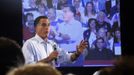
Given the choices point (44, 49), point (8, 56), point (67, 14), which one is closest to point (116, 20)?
point (67, 14)

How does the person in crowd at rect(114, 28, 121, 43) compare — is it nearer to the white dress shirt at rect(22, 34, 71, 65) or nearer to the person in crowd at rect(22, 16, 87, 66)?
the person in crowd at rect(22, 16, 87, 66)

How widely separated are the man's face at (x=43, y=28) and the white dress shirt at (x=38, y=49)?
0.05 m

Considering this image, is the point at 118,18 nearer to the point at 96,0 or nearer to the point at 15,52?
the point at 96,0

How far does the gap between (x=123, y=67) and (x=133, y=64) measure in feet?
0.13

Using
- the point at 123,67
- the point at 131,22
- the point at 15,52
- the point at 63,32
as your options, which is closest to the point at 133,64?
the point at 123,67

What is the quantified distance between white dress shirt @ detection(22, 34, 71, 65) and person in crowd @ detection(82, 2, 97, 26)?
0.47 m

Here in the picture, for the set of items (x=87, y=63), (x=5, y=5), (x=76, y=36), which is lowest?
(x=87, y=63)

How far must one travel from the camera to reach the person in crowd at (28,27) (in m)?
4.44

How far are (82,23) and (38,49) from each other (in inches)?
24.6

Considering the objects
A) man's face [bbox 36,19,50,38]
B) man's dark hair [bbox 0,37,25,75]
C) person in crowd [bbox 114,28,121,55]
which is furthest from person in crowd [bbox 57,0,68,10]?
man's dark hair [bbox 0,37,25,75]

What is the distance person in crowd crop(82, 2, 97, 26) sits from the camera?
450cm

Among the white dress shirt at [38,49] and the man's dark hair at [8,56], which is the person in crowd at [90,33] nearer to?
the white dress shirt at [38,49]

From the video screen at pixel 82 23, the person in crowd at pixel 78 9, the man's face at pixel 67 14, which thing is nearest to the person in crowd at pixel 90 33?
the video screen at pixel 82 23

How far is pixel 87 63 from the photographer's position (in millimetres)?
4535
